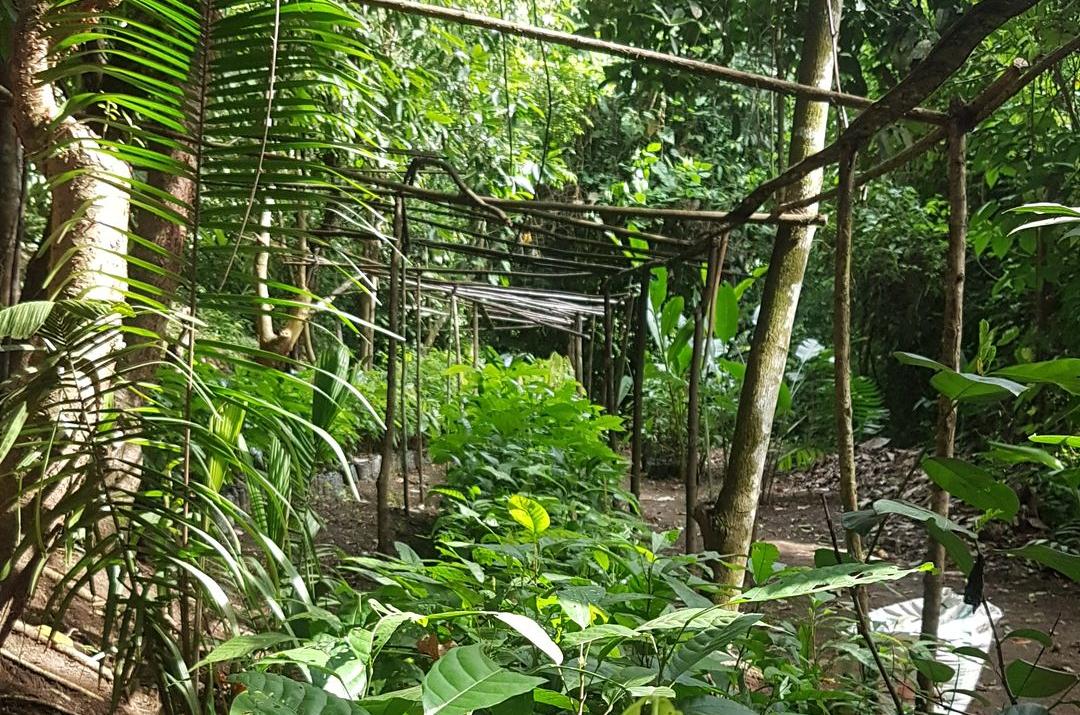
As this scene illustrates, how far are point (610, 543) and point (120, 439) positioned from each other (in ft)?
3.68

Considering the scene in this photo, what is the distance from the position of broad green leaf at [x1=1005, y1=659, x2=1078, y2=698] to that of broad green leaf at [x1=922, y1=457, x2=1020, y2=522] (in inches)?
10.9

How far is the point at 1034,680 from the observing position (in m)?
1.19

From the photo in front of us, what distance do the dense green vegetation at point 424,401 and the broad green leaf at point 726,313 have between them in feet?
0.13

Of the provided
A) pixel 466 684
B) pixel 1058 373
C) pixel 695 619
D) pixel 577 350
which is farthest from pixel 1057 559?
pixel 577 350

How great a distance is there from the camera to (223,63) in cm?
129

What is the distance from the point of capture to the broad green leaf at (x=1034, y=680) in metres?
1.17

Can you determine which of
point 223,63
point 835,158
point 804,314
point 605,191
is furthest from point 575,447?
point 605,191

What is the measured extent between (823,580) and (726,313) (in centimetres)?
391

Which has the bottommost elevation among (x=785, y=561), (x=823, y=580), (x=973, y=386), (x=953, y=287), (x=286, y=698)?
(x=785, y=561)

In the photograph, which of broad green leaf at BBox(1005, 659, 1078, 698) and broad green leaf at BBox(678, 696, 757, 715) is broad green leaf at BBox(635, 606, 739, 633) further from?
broad green leaf at BBox(1005, 659, 1078, 698)

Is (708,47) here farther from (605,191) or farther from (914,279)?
(605,191)

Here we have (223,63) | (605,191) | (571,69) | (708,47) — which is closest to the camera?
(223,63)

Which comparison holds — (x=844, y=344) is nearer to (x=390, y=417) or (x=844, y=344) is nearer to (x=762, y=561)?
(x=762, y=561)

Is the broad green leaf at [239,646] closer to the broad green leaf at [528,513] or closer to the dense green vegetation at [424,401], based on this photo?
the dense green vegetation at [424,401]
